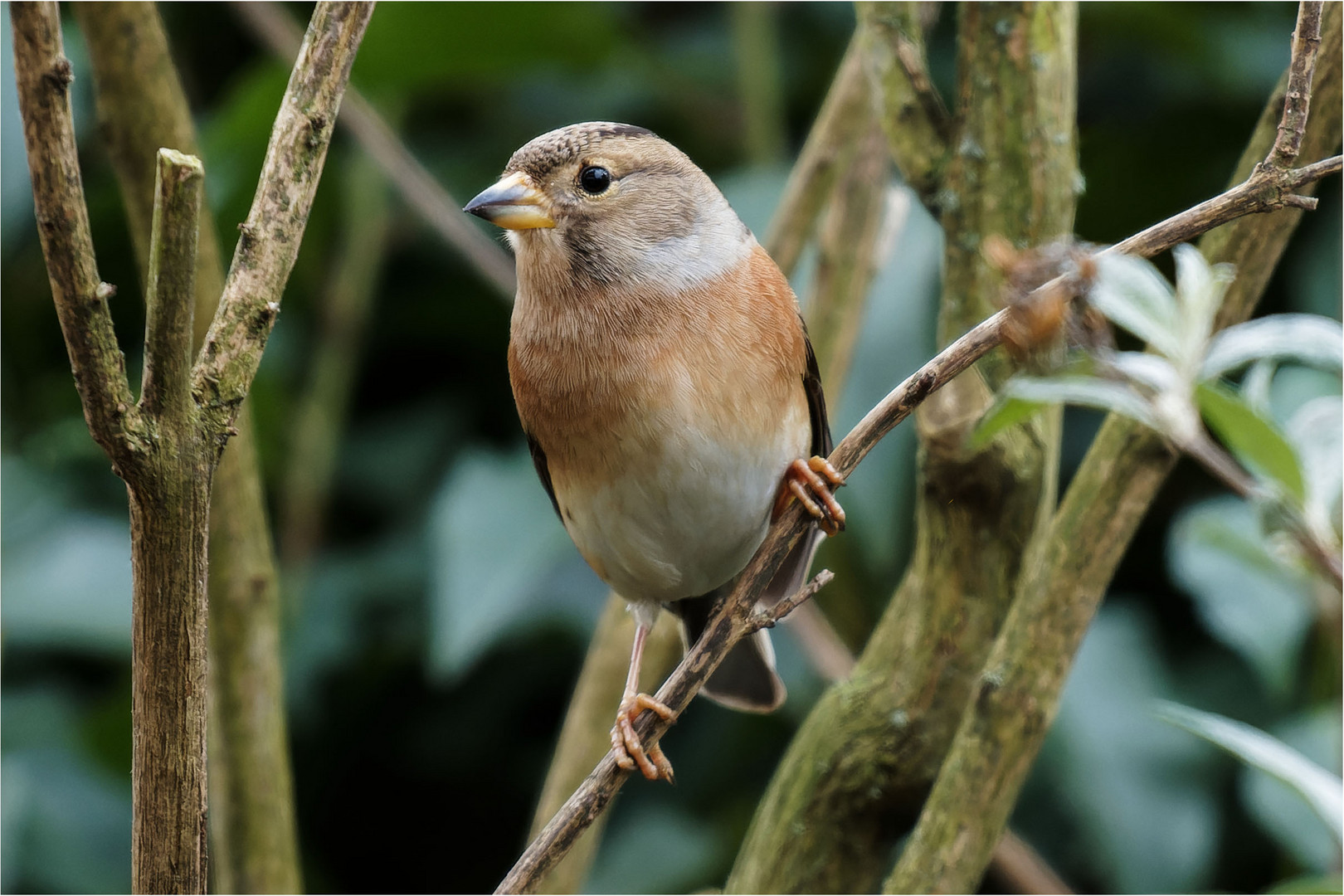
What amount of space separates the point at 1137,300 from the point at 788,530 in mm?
946

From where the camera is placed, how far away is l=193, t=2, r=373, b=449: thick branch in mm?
1236

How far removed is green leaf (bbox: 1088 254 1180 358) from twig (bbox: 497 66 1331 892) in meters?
0.08

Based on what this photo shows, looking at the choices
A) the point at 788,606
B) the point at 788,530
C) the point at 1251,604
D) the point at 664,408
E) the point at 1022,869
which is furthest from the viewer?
the point at 1251,604

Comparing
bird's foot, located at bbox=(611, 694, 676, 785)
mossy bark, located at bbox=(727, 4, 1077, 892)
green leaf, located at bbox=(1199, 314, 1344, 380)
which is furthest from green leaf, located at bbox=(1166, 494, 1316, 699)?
green leaf, located at bbox=(1199, 314, 1344, 380)

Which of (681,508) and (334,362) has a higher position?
(334,362)

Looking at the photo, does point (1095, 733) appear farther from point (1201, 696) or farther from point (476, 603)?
point (476, 603)

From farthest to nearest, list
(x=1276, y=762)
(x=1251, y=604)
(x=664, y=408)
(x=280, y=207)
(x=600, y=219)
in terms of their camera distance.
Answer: (x=1251, y=604), (x=600, y=219), (x=664, y=408), (x=280, y=207), (x=1276, y=762)

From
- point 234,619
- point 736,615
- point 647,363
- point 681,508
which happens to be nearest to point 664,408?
point 647,363

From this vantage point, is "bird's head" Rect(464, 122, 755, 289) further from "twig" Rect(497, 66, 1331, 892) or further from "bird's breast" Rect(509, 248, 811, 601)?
"twig" Rect(497, 66, 1331, 892)

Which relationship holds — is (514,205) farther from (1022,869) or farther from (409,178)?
(1022,869)

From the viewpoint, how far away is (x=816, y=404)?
92.4 inches

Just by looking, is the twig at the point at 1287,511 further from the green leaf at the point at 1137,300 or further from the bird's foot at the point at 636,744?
the bird's foot at the point at 636,744

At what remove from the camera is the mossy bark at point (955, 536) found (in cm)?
203

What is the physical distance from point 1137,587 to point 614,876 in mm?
1496
